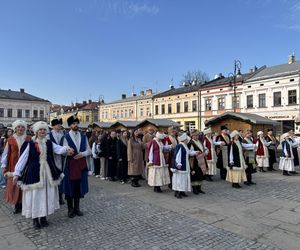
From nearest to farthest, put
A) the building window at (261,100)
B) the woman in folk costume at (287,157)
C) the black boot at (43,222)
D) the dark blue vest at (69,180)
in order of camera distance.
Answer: the black boot at (43,222) < the dark blue vest at (69,180) < the woman in folk costume at (287,157) < the building window at (261,100)

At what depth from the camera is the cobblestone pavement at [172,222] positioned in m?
4.38

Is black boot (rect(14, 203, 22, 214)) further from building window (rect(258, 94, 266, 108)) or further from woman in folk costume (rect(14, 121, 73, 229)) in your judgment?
building window (rect(258, 94, 266, 108))

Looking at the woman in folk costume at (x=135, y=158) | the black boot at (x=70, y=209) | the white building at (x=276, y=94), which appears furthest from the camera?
the white building at (x=276, y=94)

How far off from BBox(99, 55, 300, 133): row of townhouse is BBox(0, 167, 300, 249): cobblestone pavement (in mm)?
17538

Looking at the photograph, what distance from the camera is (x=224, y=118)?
1744cm

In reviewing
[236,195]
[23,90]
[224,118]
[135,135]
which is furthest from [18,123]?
[23,90]

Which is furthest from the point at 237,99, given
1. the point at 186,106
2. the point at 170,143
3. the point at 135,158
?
the point at 135,158

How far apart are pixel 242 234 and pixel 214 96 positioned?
119ft

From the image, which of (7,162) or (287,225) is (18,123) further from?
(287,225)

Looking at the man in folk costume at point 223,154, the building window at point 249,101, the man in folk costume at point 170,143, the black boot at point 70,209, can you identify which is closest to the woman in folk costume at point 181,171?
the man in folk costume at point 170,143

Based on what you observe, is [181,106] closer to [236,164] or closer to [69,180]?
[236,164]

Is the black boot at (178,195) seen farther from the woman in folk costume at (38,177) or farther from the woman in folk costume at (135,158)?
the woman in folk costume at (38,177)

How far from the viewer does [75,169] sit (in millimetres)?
Answer: 5633

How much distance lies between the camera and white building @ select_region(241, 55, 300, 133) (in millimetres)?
30828
